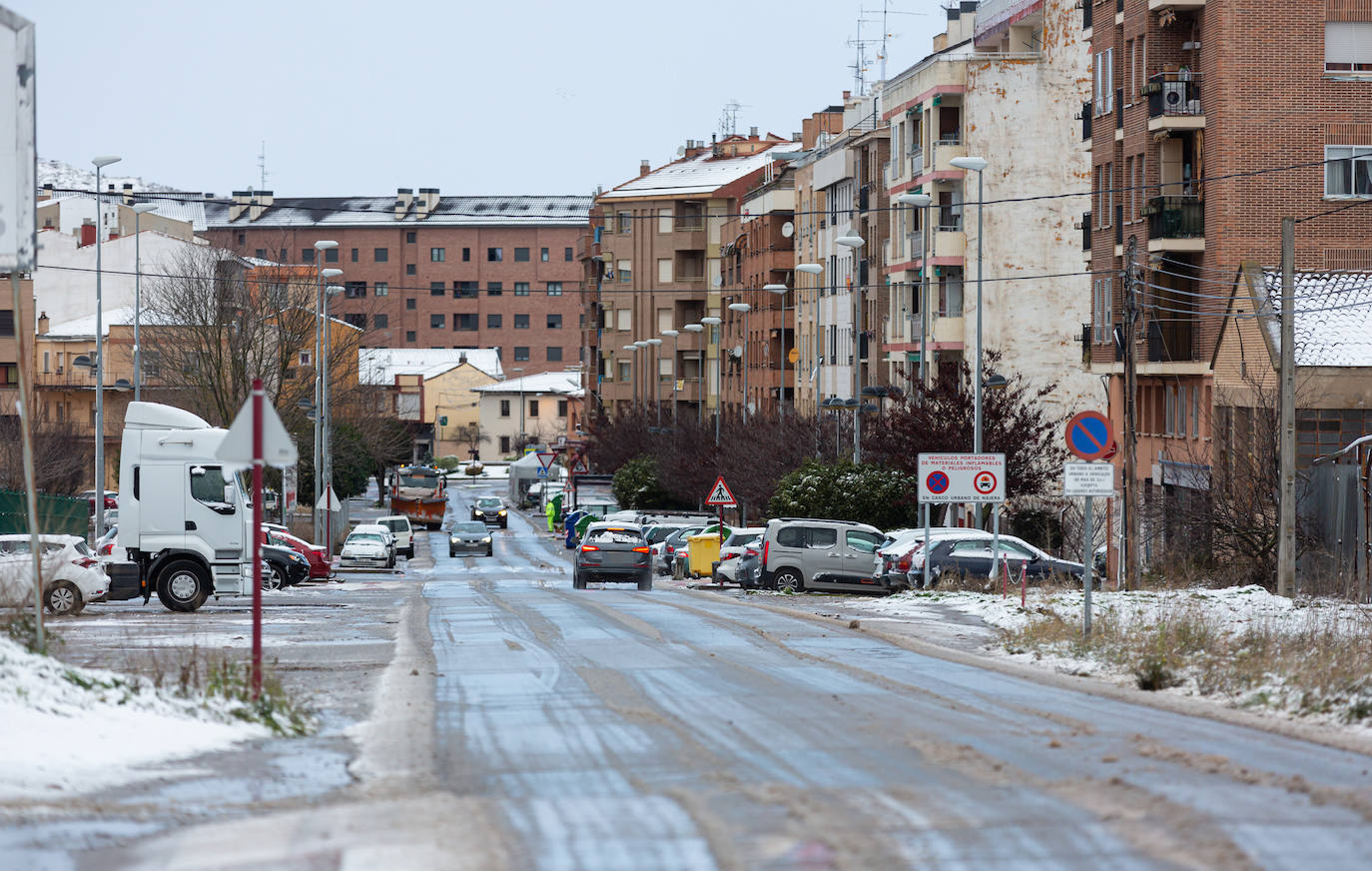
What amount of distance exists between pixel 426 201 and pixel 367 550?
13679 centimetres

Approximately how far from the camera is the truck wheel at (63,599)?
27.3 meters

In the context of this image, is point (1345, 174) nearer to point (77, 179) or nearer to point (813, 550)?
point (813, 550)

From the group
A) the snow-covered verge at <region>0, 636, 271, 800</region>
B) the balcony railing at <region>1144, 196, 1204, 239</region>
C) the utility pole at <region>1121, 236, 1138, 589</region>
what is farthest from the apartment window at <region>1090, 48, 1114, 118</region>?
the snow-covered verge at <region>0, 636, 271, 800</region>

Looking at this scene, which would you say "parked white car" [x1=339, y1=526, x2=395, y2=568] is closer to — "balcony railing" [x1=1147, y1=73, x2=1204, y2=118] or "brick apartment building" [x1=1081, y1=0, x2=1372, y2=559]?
"brick apartment building" [x1=1081, y1=0, x2=1372, y2=559]

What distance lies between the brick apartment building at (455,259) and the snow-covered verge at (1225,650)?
161 meters

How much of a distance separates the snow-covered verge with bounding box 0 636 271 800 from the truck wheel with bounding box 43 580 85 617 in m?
14.3

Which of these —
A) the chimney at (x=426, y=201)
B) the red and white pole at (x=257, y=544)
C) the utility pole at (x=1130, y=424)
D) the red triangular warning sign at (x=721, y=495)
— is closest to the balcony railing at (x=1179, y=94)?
the utility pole at (x=1130, y=424)

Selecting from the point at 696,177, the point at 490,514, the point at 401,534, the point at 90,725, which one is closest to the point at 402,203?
the point at 696,177

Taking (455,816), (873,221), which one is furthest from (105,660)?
(873,221)

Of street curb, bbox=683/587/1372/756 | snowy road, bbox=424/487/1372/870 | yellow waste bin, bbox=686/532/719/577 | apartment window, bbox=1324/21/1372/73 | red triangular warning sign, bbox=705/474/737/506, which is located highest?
apartment window, bbox=1324/21/1372/73

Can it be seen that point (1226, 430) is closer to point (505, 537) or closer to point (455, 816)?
point (455, 816)

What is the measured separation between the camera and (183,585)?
30906mm

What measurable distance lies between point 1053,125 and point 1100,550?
27.4 meters

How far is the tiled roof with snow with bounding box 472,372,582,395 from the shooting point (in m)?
166
